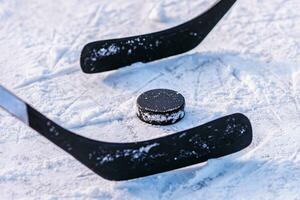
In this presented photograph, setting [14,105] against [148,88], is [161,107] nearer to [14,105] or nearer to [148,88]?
[148,88]

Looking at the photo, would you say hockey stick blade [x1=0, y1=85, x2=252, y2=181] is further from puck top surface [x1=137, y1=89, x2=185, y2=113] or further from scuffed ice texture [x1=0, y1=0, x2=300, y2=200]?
puck top surface [x1=137, y1=89, x2=185, y2=113]

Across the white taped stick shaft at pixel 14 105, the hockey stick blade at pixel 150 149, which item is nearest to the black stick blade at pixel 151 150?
the hockey stick blade at pixel 150 149

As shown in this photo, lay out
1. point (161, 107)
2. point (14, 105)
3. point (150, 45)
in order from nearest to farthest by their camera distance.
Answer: point (14, 105) → point (161, 107) → point (150, 45)

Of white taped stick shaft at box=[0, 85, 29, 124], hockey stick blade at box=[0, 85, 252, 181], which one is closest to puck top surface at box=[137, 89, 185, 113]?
hockey stick blade at box=[0, 85, 252, 181]

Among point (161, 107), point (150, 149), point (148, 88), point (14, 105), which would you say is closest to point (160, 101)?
point (161, 107)

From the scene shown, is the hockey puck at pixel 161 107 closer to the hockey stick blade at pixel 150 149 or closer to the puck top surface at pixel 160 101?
the puck top surface at pixel 160 101

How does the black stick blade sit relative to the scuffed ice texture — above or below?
above

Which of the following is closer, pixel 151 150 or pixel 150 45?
pixel 151 150
